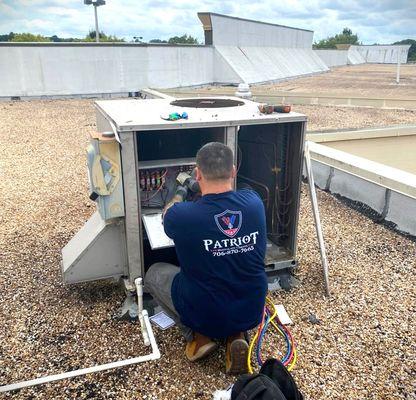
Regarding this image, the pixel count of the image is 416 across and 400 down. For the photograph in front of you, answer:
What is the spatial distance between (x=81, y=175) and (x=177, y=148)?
355 centimetres

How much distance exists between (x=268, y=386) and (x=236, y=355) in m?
0.58

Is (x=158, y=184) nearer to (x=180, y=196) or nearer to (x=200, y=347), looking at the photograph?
(x=180, y=196)

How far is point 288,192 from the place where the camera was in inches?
138

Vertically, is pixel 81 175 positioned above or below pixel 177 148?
below

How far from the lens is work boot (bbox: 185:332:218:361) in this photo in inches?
98.0

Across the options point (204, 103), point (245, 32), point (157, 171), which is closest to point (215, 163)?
point (157, 171)

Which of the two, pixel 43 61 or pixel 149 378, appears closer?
pixel 149 378

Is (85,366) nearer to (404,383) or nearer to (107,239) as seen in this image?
(107,239)

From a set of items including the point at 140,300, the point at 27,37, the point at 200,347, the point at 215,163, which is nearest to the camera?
the point at 215,163

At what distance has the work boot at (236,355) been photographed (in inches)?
93.2

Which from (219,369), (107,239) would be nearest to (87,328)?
(107,239)

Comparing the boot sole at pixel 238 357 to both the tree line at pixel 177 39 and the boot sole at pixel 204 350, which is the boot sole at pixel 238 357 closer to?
the boot sole at pixel 204 350

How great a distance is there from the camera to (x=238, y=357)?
7.88 ft

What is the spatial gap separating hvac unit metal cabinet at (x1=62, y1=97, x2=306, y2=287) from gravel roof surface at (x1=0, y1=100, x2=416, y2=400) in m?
0.36
